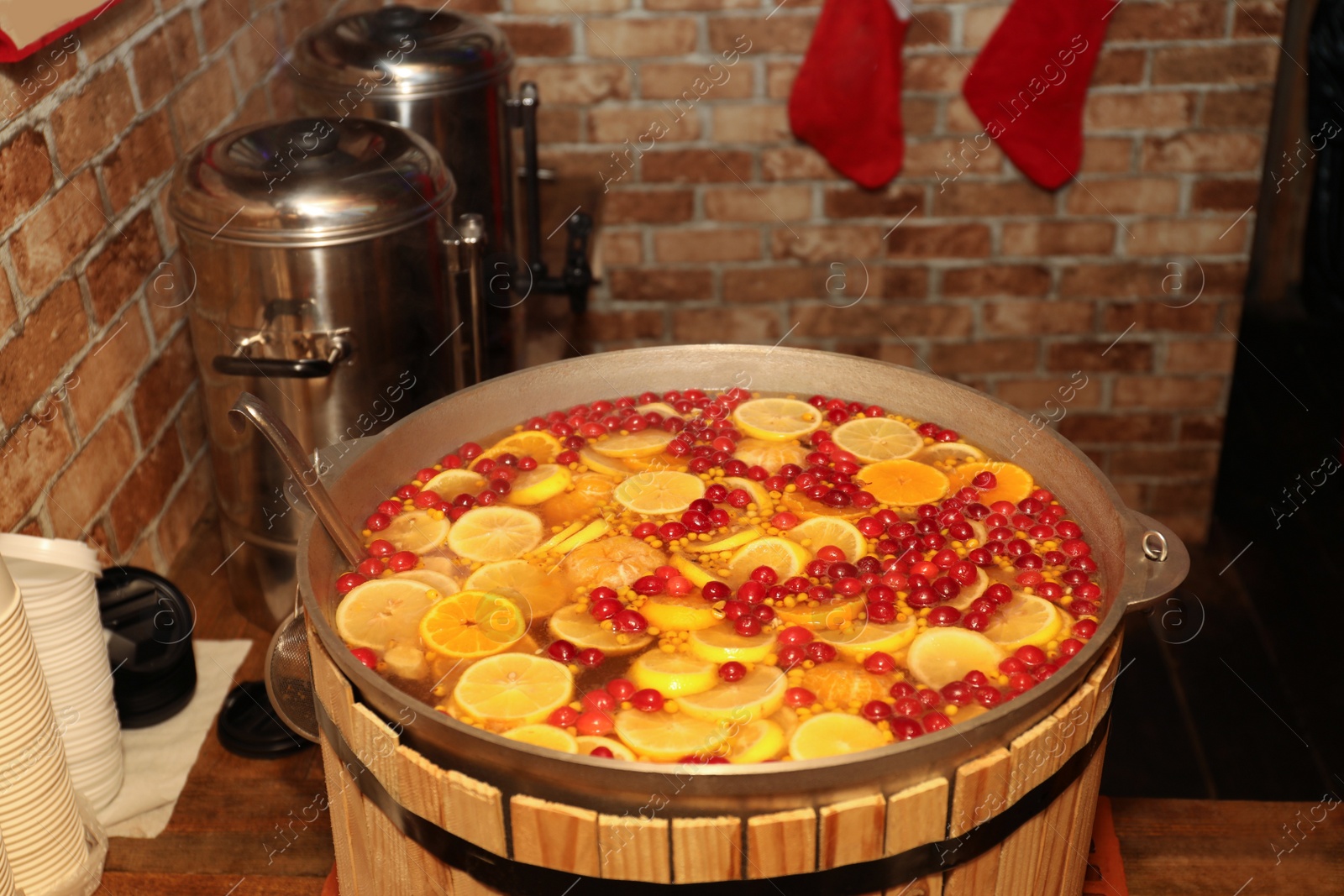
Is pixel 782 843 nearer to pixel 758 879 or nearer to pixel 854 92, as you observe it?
pixel 758 879

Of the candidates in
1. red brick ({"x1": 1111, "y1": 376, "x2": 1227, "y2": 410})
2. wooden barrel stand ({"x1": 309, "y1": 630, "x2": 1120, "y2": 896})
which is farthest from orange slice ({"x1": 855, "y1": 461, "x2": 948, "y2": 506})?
red brick ({"x1": 1111, "y1": 376, "x2": 1227, "y2": 410})

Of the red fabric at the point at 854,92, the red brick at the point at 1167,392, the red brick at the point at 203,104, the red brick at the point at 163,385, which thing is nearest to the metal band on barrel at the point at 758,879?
the red brick at the point at 163,385

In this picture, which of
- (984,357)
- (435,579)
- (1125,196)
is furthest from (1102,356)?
(435,579)

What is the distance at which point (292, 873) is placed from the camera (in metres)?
1.91

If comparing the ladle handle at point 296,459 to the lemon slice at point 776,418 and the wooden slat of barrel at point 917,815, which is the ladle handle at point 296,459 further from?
the wooden slat of barrel at point 917,815

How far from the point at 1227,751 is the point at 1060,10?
6.35 feet

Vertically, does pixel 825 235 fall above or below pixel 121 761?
above

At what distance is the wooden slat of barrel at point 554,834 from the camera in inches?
49.7

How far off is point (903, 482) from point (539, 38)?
1996mm

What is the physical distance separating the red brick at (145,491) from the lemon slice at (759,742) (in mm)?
1324

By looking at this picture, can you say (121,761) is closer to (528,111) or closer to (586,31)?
(528,111)

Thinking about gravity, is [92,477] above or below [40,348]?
below

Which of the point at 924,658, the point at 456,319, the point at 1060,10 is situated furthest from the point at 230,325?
the point at 1060,10

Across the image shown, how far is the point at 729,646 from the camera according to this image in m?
1.56
